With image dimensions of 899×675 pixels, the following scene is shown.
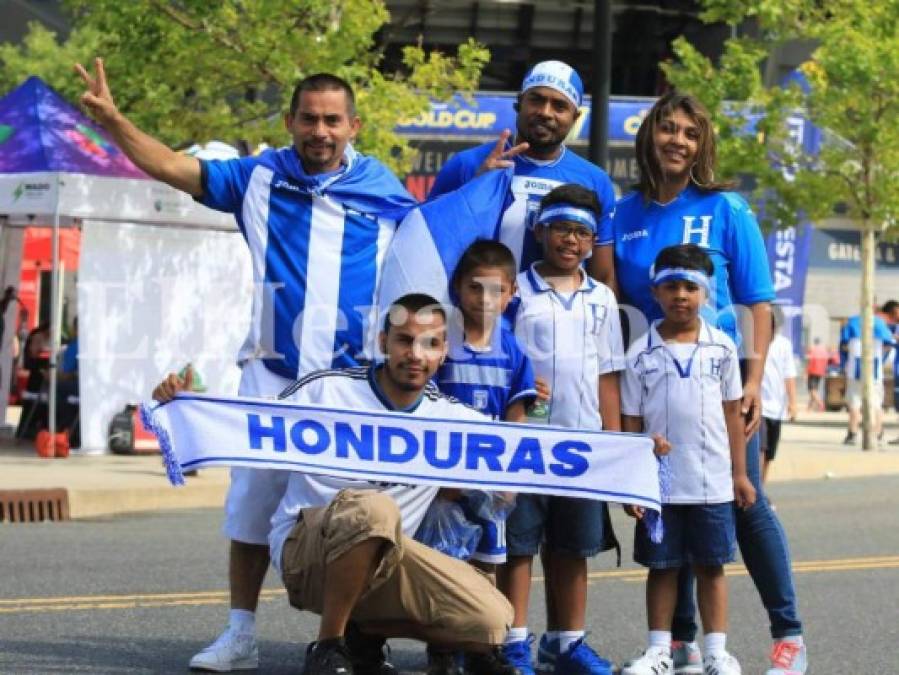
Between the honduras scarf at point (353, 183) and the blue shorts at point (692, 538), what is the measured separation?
1562 mm

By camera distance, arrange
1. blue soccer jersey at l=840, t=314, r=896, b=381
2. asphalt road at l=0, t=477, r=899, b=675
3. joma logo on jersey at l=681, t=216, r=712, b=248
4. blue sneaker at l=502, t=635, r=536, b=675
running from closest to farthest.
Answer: blue sneaker at l=502, t=635, r=536, b=675, joma logo on jersey at l=681, t=216, r=712, b=248, asphalt road at l=0, t=477, r=899, b=675, blue soccer jersey at l=840, t=314, r=896, b=381

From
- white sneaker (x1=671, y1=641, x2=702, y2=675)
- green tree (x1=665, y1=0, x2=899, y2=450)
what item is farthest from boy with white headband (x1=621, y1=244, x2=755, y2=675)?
green tree (x1=665, y1=0, x2=899, y2=450)

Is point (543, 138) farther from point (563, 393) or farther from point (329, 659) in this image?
point (329, 659)

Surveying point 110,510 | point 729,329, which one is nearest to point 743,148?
point 110,510

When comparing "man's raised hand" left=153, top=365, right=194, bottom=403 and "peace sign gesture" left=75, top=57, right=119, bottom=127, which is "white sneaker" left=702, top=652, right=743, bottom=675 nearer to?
"man's raised hand" left=153, top=365, right=194, bottom=403

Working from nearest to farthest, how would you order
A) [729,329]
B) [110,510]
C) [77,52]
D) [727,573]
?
[729,329], [727,573], [110,510], [77,52]

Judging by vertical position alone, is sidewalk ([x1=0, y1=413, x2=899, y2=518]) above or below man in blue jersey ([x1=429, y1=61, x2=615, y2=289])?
below

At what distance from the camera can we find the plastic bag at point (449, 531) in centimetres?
705

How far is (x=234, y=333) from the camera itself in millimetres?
19531

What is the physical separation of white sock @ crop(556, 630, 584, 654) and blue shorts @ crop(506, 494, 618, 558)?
29 centimetres

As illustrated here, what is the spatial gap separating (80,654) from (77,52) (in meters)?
32.7

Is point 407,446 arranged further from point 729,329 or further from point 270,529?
point 729,329

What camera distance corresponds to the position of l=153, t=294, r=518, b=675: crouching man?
662 cm

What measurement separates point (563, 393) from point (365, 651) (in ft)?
3.97
